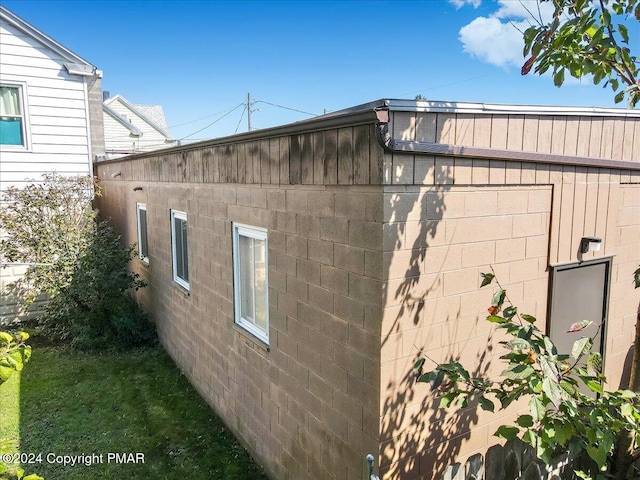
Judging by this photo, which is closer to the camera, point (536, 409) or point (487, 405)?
point (536, 409)

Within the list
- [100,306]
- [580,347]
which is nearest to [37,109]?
[100,306]

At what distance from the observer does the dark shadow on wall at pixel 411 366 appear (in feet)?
9.53

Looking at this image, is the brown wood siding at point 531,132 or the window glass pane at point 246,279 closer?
the brown wood siding at point 531,132

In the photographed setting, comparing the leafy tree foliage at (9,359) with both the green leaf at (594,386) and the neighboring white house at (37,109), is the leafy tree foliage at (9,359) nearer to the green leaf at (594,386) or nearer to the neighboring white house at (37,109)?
the green leaf at (594,386)

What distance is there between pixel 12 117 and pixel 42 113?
53 cm

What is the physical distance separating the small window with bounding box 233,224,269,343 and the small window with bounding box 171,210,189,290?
1965 mm

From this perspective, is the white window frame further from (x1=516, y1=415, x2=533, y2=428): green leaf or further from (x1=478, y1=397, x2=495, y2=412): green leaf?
(x1=516, y1=415, x2=533, y2=428): green leaf

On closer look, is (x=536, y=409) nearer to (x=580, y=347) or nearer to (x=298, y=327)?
(x=580, y=347)

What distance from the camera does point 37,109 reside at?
9406 mm

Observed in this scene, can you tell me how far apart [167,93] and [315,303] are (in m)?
42.4

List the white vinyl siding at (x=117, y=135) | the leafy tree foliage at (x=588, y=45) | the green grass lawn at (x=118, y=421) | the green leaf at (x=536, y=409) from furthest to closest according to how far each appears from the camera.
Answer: the white vinyl siding at (x=117, y=135), the green grass lawn at (x=118, y=421), the leafy tree foliage at (x=588, y=45), the green leaf at (x=536, y=409)

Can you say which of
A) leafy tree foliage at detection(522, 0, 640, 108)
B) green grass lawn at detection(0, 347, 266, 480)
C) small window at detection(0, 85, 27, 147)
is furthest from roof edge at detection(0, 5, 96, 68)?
leafy tree foliage at detection(522, 0, 640, 108)

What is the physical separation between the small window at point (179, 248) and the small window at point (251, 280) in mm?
1965

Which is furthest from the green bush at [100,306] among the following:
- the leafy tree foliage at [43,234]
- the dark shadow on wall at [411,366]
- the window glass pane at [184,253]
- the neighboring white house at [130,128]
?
the neighboring white house at [130,128]
